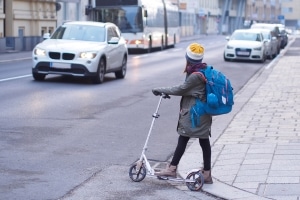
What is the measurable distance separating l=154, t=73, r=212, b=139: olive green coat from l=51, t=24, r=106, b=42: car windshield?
12.9m

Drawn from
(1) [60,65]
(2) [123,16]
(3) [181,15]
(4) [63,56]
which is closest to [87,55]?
(4) [63,56]

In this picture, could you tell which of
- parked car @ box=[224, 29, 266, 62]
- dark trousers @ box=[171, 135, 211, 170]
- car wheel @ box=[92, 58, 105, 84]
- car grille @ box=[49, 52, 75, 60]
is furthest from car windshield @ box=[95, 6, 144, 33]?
dark trousers @ box=[171, 135, 211, 170]

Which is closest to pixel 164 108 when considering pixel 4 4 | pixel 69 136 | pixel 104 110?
pixel 104 110

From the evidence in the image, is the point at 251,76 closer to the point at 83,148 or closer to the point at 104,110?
the point at 104,110

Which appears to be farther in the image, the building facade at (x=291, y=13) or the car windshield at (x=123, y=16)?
the building facade at (x=291, y=13)

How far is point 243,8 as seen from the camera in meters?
126

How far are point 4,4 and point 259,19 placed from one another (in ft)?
316

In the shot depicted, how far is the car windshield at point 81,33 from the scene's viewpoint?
2094cm

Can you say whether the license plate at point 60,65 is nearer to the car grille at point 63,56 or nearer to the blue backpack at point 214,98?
the car grille at point 63,56

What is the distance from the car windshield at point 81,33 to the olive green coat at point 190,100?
12910 mm

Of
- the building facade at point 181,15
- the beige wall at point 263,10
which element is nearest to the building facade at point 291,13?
the building facade at point 181,15

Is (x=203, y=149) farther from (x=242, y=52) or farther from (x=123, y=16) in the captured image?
(x=123, y=16)

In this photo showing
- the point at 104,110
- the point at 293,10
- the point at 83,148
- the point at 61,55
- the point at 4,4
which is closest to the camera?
the point at 83,148

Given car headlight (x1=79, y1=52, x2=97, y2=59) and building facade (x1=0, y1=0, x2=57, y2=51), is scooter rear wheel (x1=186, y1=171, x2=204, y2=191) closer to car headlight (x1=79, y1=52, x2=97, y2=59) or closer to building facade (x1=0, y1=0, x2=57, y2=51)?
car headlight (x1=79, y1=52, x2=97, y2=59)
